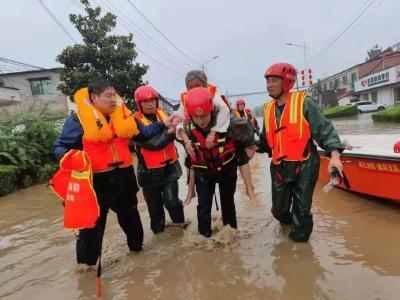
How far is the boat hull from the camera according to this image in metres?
5.05

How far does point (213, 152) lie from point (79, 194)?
4.31ft

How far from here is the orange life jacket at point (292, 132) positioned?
3.82 meters

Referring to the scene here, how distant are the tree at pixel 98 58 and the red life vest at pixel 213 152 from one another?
650 inches

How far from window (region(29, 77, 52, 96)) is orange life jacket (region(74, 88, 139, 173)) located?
27711 mm

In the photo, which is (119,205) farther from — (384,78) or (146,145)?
(384,78)

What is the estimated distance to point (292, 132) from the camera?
3.84 metres

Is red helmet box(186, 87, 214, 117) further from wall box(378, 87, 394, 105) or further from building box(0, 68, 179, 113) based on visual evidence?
wall box(378, 87, 394, 105)

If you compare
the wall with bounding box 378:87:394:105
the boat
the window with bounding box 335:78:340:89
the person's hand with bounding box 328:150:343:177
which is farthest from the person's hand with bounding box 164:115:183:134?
the window with bounding box 335:78:340:89

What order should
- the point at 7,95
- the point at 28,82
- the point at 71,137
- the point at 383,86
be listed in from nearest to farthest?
the point at 71,137 → the point at 7,95 → the point at 28,82 → the point at 383,86

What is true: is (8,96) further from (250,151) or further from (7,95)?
(250,151)

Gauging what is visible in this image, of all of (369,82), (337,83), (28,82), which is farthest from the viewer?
(337,83)

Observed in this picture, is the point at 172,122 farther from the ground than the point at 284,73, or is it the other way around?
the point at 284,73

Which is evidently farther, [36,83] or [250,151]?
[36,83]

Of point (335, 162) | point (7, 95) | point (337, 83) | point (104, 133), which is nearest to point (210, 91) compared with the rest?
point (104, 133)
